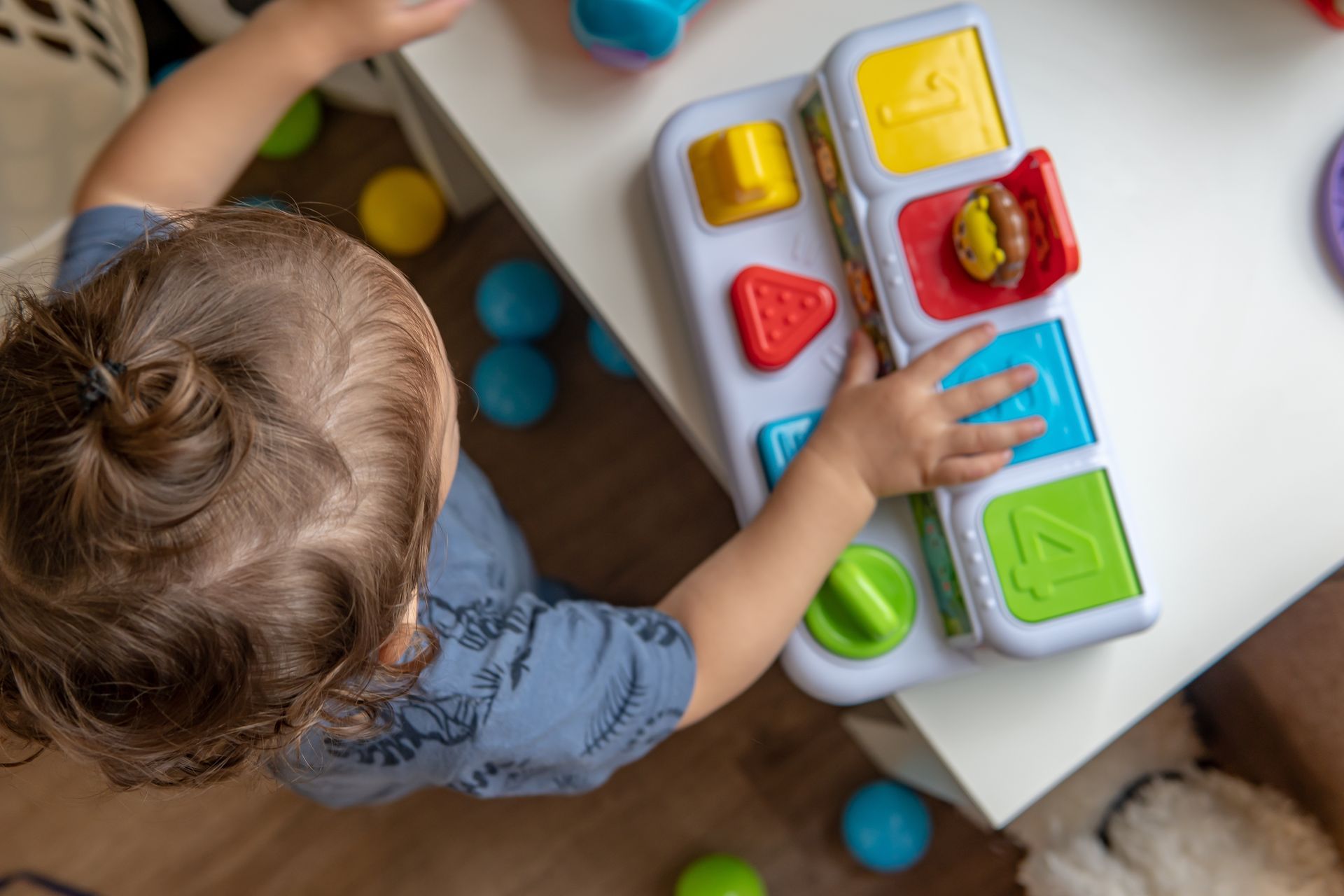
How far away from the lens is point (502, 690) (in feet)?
1.51

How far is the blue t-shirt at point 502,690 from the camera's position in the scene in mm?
457

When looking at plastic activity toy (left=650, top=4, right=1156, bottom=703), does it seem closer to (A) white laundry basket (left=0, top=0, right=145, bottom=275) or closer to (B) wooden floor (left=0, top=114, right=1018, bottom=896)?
(B) wooden floor (left=0, top=114, right=1018, bottom=896)

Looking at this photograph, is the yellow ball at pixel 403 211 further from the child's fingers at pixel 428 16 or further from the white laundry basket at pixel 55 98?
the child's fingers at pixel 428 16

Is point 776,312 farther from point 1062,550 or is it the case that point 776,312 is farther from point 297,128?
point 297,128

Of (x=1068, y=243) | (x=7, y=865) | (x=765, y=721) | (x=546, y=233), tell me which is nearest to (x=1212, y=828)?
(x=765, y=721)

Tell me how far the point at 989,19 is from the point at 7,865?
1.13 m

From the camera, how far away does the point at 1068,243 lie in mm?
448

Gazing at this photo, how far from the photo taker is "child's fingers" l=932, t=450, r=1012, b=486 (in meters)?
0.47

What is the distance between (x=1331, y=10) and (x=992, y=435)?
0.30m

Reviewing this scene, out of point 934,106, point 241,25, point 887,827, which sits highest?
point 241,25

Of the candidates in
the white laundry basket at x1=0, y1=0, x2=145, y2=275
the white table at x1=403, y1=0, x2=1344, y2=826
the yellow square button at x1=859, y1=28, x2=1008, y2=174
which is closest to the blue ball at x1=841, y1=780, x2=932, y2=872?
the white table at x1=403, y1=0, x2=1344, y2=826

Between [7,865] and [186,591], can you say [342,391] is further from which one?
[7,865]

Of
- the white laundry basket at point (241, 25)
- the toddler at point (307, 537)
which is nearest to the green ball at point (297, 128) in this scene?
the white laundry basket at point (241, 25)

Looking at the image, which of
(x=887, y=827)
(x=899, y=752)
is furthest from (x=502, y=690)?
(x=887, y=827)
